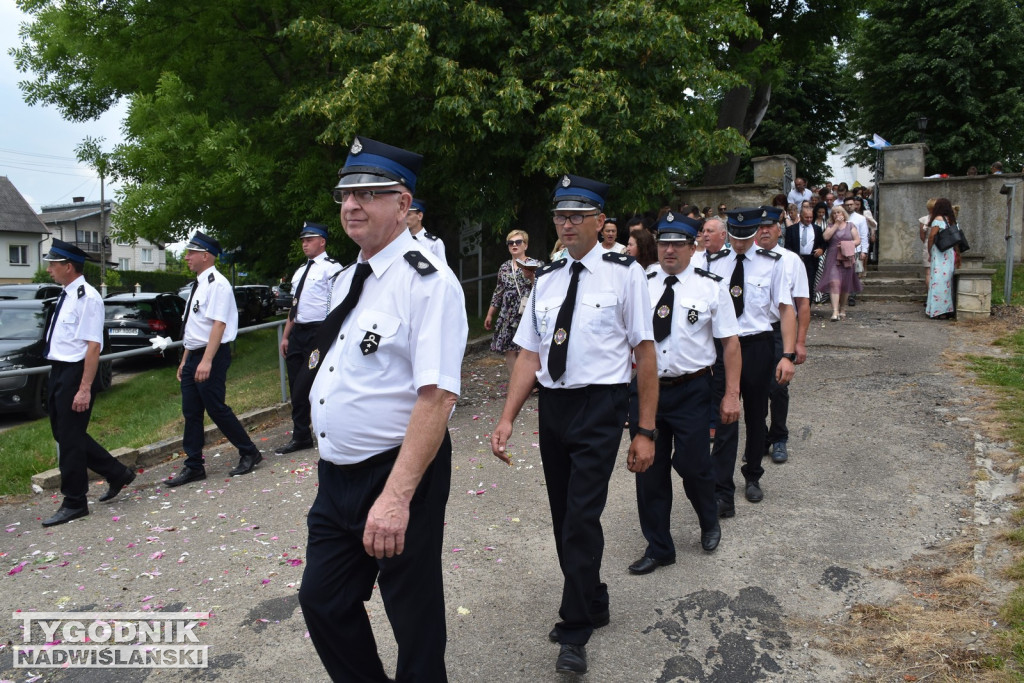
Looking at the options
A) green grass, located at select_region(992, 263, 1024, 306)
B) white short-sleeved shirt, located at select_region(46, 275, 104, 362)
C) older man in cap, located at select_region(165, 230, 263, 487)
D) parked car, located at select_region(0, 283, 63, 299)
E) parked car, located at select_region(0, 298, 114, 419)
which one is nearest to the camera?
white short-sleeved shirt, located at select_region(46, 275, 104, 362)

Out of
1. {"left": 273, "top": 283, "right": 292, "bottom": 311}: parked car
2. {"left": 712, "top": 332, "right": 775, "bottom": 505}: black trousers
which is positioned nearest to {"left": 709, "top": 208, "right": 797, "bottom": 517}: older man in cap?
{"left": 712, "top": 332, "right": 775, "bottom": 505}: black trousers

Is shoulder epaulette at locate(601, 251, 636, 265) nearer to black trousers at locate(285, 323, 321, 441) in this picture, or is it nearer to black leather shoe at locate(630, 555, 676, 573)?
black leather shoe at locate(630, 555, 676, 573)

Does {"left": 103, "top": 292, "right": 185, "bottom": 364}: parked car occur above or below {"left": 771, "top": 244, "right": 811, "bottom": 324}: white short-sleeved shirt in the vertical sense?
below

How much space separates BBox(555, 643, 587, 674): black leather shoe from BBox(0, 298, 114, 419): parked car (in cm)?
926

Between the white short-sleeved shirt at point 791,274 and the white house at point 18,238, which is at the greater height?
the white house at point 18,238

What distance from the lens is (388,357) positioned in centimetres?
285

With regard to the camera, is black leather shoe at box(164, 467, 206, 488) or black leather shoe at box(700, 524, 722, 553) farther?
black leather shoe at box(164, 467, 206, 488)

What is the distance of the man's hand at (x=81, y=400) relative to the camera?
639 cm

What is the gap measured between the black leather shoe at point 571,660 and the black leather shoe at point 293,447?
16.6 feet

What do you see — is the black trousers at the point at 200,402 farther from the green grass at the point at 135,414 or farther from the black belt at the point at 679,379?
the black belt at the point at 679,379

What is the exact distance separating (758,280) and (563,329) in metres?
2.79

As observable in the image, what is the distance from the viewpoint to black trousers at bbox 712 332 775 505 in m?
5.91

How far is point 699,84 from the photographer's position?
39.5ft

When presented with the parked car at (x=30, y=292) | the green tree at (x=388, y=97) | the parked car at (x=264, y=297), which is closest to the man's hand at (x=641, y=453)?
the green tree at (x=388, y=97)
